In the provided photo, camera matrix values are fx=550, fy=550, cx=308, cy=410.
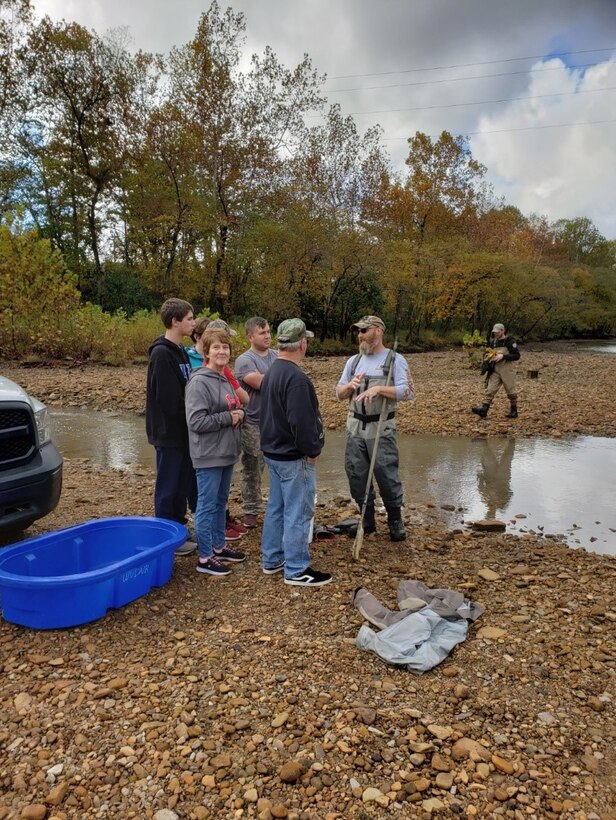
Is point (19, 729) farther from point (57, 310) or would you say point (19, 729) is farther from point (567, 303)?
point (567, 303)

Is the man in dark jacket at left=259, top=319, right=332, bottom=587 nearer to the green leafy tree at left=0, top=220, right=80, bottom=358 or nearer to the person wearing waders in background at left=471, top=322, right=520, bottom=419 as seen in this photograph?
the person wearing waders in background at left=471, top=322, right=520, bottom=419

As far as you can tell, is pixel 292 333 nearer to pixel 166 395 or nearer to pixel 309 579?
pixel 166 395

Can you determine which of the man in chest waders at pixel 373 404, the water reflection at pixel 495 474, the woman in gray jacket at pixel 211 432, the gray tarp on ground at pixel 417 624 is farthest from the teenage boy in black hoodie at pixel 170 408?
the water reflection at pixel 495 474

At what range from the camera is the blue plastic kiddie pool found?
10.2ft

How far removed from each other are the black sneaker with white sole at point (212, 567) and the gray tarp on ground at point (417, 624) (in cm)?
99

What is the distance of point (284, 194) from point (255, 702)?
26.2 m

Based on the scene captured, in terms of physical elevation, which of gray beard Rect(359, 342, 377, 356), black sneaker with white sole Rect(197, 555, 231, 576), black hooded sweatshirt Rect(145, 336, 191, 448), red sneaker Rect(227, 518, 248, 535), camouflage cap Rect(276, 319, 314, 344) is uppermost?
camouflage cap Rect(276, 319, 314, 344)

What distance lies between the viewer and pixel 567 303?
148 ft

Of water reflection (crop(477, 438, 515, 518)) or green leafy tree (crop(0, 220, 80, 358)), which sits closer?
water reflection (crop(477, 438, 515, 518))

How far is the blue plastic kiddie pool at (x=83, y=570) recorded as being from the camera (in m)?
3.10

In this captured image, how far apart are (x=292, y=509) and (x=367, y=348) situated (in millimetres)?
1614

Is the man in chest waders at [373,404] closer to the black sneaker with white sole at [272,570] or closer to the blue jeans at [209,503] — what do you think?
the black sneaker with white sole at [272,570]

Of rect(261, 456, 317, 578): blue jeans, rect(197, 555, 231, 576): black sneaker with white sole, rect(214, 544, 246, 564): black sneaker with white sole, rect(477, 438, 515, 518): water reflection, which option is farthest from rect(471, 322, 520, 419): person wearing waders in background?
rect(197, 555, 231, 576): black sneaker with white sole

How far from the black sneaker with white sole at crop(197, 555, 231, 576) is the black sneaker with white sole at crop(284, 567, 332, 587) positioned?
466 millimetres
